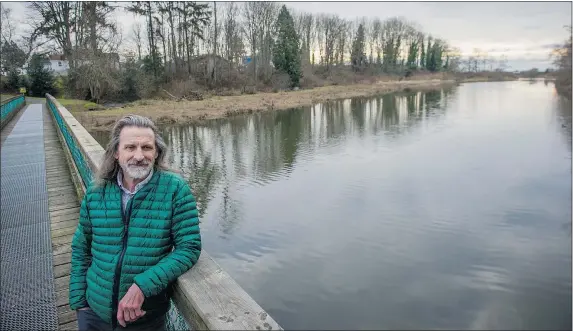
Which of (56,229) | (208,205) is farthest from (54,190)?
(208,205)

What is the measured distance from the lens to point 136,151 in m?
1.94

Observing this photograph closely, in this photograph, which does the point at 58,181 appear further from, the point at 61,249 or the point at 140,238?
the point at 140,238

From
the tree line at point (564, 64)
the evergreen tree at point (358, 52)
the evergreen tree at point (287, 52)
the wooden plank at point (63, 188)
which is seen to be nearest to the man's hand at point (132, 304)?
the wooden plank at point (63, 188)

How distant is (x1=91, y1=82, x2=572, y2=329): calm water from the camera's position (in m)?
5.88

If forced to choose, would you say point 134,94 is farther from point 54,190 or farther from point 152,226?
point 152,226

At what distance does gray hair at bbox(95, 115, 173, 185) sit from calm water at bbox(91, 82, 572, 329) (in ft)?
13.5

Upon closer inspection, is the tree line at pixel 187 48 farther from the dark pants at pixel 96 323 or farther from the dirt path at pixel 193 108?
the dark pants at pixel 96 323

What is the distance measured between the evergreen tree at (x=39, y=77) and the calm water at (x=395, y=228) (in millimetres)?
21965

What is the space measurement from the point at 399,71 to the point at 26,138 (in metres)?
67.4

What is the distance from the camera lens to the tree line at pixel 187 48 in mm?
29578

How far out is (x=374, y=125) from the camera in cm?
2091

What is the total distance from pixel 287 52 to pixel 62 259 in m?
42.6

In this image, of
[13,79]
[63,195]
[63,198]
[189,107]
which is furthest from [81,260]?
[13,79]

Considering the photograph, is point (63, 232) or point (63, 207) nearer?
point (63, 232)
